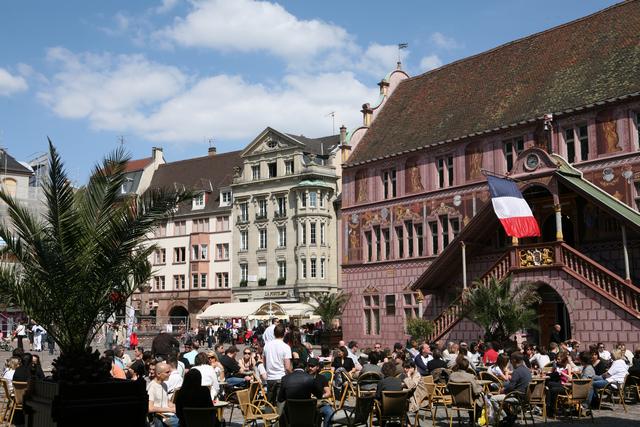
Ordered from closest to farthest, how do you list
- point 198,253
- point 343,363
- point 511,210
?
point 343,363 < point 511,210 < point 198,253

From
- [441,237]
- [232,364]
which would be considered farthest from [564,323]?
[232,364]

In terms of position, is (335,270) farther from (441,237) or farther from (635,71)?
(635,71)

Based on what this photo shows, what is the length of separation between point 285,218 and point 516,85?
2997 centimetres

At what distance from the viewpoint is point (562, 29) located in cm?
3534

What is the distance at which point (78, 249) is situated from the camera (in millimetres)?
12016

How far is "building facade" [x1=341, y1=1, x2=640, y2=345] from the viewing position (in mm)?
27625

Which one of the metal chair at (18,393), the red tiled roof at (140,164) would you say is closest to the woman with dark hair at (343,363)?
the metal chair at (18,393)

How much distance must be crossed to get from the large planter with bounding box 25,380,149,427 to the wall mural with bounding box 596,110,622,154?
75.1ft

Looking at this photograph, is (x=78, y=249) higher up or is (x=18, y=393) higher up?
(x=78, y=249)

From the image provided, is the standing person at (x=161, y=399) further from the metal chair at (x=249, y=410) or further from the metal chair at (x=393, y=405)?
the metal chair at (x=393, y=405)

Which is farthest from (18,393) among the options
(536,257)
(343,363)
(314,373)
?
(536,257)

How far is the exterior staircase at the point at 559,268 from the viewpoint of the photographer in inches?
1001

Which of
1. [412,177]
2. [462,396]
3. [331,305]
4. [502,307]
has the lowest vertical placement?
[462,396]

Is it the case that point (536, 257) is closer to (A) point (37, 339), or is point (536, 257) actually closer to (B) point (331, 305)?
(B) point (331, 305)
